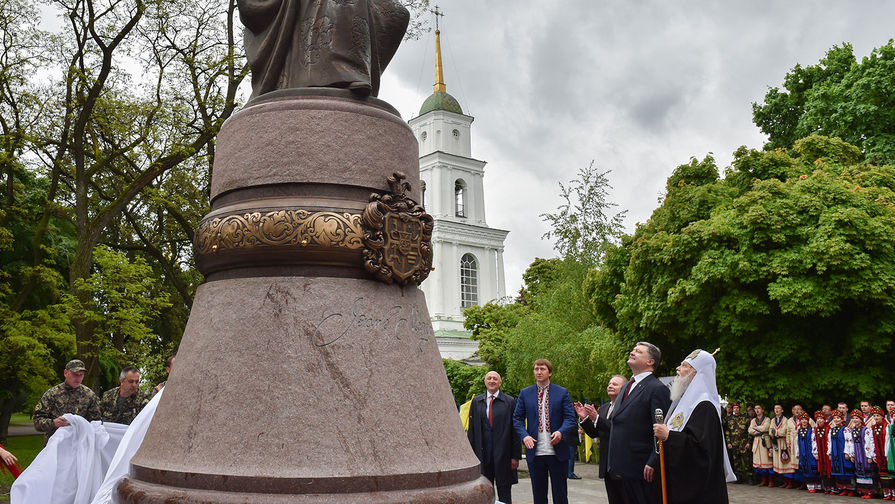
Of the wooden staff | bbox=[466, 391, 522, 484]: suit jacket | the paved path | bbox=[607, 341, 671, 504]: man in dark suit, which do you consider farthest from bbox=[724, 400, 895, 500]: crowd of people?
the wooden staff

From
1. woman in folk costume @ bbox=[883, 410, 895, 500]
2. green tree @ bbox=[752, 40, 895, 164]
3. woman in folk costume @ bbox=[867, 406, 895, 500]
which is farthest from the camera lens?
green tree @ bbox=[752, 40, 895, 164]

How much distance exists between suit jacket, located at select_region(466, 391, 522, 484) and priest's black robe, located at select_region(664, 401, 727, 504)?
11.1ft

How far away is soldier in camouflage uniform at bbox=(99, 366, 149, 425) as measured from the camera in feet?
25.8

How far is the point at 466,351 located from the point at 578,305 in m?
33.1

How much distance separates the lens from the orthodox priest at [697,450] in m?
5.34

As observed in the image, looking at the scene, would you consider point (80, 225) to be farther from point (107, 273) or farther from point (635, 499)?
point (635, 499)

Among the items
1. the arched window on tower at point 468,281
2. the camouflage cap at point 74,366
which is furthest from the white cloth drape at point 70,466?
the arched window on tower at point 468,281

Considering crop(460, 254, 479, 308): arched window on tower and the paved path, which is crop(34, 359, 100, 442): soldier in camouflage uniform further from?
crop(460, 254, 479, 308): arched window on tower

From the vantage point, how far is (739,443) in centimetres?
1650

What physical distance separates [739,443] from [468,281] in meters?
47.2

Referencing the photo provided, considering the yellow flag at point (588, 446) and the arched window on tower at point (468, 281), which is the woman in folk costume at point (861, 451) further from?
the arched window on tower at point (468, 281)

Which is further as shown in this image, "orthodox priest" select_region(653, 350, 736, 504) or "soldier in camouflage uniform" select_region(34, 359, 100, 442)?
"soldier in camouflage uniform" select_region(34, 359, 100, 442)

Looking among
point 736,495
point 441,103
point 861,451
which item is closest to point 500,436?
point 736,495

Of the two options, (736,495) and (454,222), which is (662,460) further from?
(454,222)
